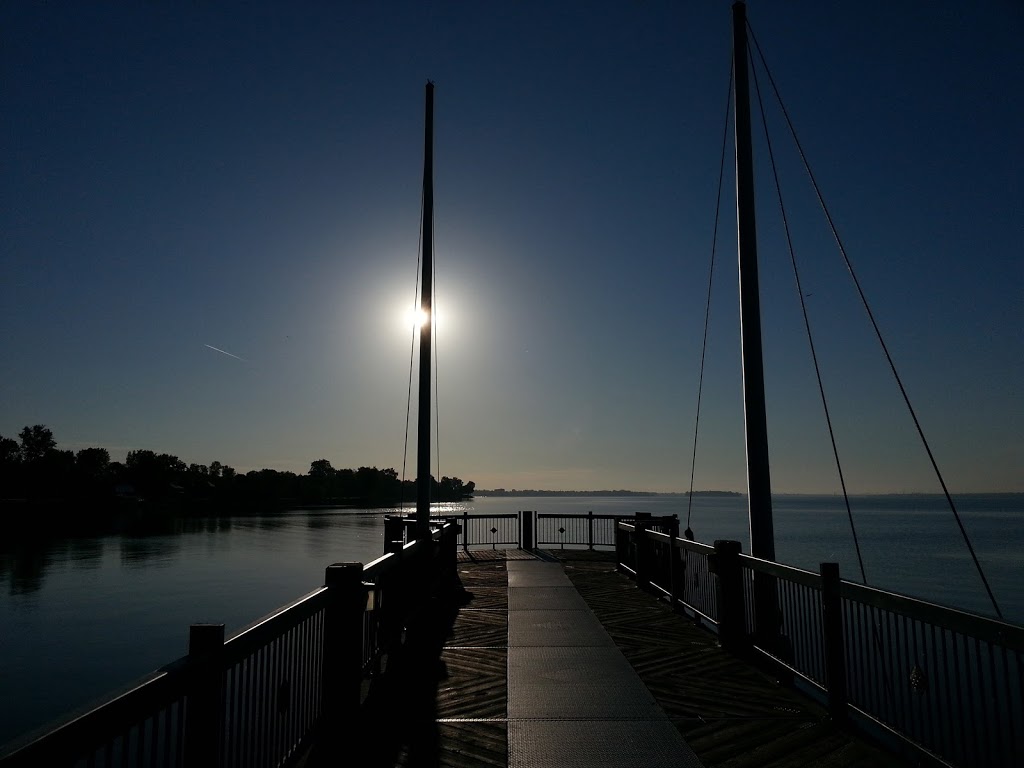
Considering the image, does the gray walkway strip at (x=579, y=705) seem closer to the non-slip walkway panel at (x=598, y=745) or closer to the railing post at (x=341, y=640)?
the non-slip walkway panel at (x=598, y=745)

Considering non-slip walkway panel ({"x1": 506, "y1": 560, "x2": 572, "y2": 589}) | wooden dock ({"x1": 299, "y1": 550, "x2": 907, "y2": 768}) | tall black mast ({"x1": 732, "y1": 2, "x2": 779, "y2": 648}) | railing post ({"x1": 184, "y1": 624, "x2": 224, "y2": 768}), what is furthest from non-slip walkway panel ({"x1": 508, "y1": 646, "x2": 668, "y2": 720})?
non-slip walkway panel ({"x1": 506, "y1": 560, "x2": 572, "y2": 589})

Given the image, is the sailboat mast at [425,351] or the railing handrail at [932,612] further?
the sailboat mast at [425,351]

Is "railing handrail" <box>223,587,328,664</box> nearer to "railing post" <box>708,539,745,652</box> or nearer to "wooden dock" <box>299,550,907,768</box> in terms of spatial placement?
"wooden dock" <box>299,550,907,768</box>

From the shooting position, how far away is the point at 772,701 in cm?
680

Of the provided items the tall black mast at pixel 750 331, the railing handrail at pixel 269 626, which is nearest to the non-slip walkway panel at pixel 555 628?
the tall black mast at pixel 750 331

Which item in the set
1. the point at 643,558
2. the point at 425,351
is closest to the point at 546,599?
the point at 643,558

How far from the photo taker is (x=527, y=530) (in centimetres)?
2259

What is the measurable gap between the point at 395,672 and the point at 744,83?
10.6m

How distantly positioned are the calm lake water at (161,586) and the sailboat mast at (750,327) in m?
20.1

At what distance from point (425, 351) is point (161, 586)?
135 feet

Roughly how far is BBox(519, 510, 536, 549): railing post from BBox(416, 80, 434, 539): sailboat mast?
10.0 m

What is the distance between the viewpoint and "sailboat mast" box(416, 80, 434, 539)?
1258 centimetres

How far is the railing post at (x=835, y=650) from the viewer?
6.11 m

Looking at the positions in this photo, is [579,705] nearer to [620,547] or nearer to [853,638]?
[853,638]
